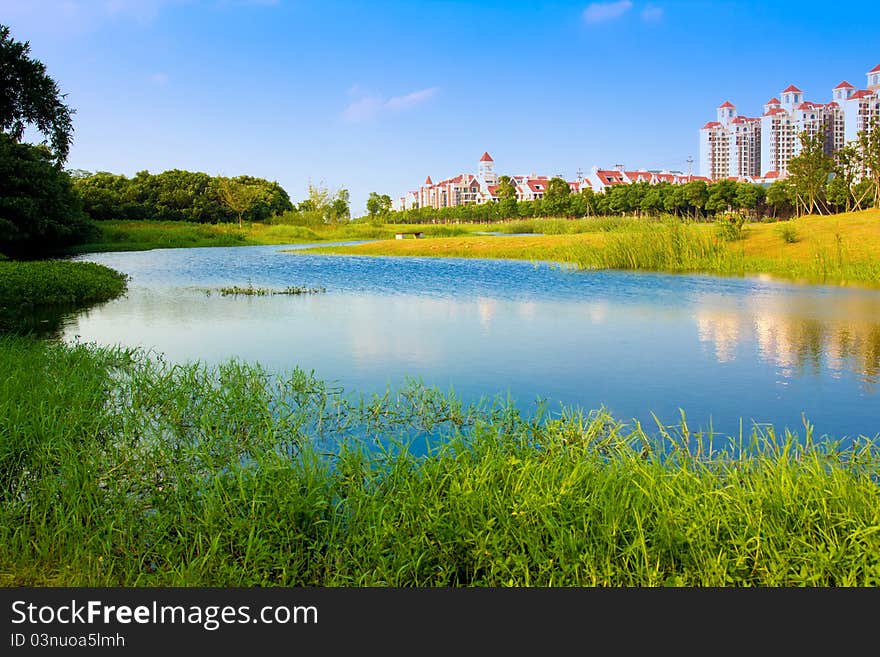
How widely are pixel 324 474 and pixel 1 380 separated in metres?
3.76

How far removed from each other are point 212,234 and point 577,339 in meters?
42.6

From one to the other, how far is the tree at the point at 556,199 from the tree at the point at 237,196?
29351 mm

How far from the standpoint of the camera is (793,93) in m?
112

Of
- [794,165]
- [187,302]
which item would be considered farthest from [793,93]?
[187,302]

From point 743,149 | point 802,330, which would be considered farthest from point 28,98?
point 743,149

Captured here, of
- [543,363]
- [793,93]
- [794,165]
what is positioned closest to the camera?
[543,363]

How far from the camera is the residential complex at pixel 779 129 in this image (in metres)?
70.4

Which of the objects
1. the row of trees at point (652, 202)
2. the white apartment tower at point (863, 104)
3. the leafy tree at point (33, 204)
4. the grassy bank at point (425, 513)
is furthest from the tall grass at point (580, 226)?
the white apartment tower at point (863, 104)

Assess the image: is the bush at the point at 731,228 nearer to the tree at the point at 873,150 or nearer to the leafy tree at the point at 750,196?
the tree at the point at 873,150

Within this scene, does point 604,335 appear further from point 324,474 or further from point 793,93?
point 793,93

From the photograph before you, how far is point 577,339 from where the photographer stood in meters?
10.4

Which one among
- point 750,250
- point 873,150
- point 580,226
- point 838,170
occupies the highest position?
point 873,150

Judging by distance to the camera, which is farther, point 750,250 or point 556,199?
point 556,199

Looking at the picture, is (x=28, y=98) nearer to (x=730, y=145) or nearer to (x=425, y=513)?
(x=425, y=513)
